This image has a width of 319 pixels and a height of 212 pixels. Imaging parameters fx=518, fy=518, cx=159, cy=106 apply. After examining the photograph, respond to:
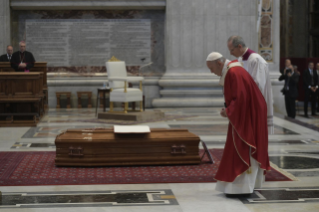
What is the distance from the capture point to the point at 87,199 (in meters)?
4.57

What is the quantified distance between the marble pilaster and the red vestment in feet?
36.2

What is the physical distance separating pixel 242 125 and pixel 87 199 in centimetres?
151

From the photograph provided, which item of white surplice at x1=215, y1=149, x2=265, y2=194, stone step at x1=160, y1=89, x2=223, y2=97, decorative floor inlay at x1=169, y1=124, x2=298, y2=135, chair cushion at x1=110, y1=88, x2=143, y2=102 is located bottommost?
decorative floor inlay at x1=169, y1=124, x2=298, y2=135

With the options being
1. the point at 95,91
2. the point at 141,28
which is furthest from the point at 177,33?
the point at 95,91

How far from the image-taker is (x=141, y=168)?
19.5 feet

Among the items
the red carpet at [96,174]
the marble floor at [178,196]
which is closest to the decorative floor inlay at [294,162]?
the marble floor at [178,196]

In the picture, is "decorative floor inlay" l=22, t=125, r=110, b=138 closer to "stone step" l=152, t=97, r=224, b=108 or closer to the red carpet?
the red carpet

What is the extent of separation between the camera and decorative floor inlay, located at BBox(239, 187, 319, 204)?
4.53 meters

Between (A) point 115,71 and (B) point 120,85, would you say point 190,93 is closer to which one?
(B) point 120,85

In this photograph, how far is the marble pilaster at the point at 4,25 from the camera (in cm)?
1438

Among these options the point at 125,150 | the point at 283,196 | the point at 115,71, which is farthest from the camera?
the point at 115,71

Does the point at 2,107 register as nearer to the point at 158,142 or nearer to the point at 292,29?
the point at 158,142

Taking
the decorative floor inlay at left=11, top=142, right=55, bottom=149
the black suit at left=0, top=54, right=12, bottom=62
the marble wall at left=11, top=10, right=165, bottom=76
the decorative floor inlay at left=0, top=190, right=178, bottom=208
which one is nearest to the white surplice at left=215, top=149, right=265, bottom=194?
the decorative floor inlay at left=0, top=190, right=178, bottom=208

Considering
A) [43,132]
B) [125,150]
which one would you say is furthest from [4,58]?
[125,150]
